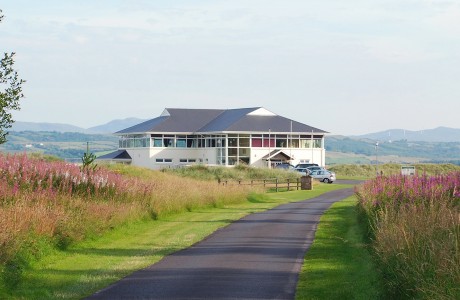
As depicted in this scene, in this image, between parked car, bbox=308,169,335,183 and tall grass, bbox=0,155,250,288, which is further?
parked car, bbox=308,169,335,183

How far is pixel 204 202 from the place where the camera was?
40406mm

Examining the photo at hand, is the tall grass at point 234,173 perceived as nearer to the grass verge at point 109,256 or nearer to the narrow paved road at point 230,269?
the grass verge at point 109,256

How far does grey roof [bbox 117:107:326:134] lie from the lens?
4294 inches

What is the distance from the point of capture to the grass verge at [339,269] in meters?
15.3

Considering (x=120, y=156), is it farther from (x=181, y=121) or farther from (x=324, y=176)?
(x=324, y=176)

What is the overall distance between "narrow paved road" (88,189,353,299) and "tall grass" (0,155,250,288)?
2.48 meters

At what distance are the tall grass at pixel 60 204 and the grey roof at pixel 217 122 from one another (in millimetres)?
70098

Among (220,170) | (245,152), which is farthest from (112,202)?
(245,152)

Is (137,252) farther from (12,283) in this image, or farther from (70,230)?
(12,283)

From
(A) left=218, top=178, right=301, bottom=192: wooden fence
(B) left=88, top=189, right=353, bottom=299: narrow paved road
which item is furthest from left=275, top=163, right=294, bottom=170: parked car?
(B) left=88, top=189, right=353, bottom=299: narrow paved road

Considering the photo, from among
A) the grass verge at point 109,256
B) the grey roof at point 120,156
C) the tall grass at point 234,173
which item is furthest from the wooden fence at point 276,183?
the grey roof at point 120,156

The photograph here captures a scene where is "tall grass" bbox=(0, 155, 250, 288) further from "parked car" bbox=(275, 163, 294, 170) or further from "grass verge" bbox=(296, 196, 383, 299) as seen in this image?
"parked car" bbox=(275, 163, 294, 170)

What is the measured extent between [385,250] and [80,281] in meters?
5.71

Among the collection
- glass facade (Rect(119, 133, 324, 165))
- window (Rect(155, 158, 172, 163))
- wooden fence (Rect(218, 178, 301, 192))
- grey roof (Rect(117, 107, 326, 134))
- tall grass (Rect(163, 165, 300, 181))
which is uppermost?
grey roof (Rect(117, 107, 326, 134))
